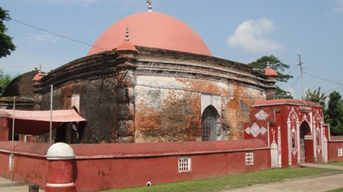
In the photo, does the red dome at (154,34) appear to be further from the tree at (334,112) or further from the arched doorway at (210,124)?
the tree at (334,112)

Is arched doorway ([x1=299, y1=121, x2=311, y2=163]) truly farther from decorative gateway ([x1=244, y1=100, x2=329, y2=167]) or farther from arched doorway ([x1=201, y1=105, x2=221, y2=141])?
arched doorway ([x1=201, y1=105, x2=221, y2=141])

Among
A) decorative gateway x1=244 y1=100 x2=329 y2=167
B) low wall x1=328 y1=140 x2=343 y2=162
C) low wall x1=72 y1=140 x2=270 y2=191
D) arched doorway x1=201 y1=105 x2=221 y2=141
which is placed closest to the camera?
low wall x1=72 y1=140 x2=270 y2=191

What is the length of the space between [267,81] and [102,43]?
8.47 metres

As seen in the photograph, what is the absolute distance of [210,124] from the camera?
15.9 m

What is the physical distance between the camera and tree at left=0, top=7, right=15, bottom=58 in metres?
24.4

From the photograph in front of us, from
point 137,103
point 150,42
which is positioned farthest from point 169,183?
point 150,42

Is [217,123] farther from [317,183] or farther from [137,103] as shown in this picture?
[317,183]

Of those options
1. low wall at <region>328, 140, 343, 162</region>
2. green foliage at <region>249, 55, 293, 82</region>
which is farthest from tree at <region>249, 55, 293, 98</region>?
low wall at <region>328, 140, 343, 162</region>

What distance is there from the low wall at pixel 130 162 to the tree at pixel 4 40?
46.7 feet

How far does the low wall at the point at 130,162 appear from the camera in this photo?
9297 millimetres

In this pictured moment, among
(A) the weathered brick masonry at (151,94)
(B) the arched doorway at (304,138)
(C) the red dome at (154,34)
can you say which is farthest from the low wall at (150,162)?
(C) the red dome at (154,34)

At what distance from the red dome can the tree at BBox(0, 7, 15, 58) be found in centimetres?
A: 981

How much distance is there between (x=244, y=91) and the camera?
1723cm

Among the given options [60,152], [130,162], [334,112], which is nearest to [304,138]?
[130,162]
